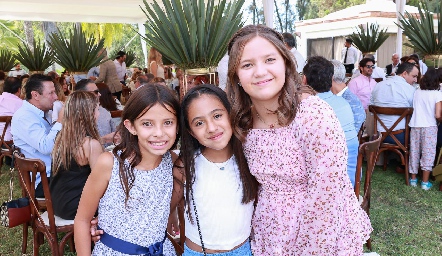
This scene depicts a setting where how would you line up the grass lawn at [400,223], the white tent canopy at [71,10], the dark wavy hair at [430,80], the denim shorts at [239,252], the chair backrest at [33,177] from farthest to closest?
the white tent canopy at [71,10]
the dark wavy hair at [430,80]
the grass lawn at [400,223]
the chair backrest at [33,177]
the denim shorts at [239,252]

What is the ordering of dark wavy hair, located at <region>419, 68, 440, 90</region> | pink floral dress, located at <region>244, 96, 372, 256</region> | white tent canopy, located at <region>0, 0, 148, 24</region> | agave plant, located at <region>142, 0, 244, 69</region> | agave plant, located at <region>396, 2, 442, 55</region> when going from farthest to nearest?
1. white tent canopy, located at <region>0, 0, 148, 24</region>
2. agave plant, located at <region>396, 2, 442, 55</region>
3. dark wavy hair, located at <region>419, 68, 440, 90</region>
4. agave plant, located at <region>142, 0, 244, 69</region>
5. pink floral dress, located at <region>244, 96, 372, 256</region>

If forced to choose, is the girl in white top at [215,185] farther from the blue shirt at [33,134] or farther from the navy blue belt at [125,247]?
the blue shirt at [33,134]

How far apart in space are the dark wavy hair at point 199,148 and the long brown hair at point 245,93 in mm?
81

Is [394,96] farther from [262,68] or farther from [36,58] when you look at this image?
[36,58]

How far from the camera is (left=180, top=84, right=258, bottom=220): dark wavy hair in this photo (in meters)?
1.59

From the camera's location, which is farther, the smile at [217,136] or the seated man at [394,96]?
the seated man at [394,96]

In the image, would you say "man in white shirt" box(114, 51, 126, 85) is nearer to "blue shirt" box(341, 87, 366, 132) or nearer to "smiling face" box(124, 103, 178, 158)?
"blue shirt" box(341, 87, 366, 132)

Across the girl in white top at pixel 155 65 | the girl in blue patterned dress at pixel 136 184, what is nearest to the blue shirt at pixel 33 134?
the girl in blue patterned dress at pixel 136 184

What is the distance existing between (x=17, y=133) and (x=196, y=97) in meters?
2.60

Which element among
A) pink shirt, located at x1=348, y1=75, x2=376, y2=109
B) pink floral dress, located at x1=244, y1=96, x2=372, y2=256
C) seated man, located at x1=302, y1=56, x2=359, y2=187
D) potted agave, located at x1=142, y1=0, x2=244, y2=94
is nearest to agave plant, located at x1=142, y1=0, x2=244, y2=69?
potted agave, located at x1=142, y1=0, x2=244, y2=94

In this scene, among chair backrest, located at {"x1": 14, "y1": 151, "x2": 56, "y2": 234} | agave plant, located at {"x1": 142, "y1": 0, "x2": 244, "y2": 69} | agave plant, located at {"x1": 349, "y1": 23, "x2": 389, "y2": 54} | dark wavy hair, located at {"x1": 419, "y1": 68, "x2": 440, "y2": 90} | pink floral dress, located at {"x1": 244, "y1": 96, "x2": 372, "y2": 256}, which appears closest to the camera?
pink floral dress, located at {"x1": 244, "y1": 96, "x2": 372, "y2": 256}

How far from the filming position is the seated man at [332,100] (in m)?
3.18

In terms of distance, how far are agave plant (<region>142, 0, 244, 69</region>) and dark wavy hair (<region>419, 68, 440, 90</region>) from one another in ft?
10.5

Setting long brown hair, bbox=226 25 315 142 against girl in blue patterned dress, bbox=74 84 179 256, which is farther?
girl in blue patterned dress, bbox=74 84 179 256
